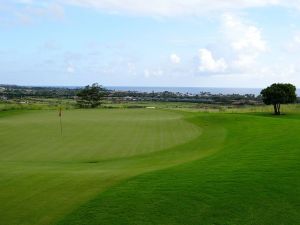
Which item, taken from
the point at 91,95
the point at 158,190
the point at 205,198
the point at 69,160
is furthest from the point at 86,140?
the point at 91,95

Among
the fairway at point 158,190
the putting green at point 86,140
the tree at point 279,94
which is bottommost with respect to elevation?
the putting green at point 86,140

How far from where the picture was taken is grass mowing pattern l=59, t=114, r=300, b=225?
327 inches

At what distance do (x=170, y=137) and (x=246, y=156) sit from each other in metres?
9.91

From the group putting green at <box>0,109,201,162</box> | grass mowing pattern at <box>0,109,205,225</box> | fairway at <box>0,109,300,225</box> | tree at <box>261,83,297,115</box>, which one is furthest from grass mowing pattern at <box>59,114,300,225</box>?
tree at <box>261,83,297,115</box>

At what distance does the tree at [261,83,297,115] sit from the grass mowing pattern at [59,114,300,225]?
41045 mm

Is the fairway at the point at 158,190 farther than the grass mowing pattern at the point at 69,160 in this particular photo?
No

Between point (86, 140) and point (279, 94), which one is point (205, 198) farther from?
point (279, 94)

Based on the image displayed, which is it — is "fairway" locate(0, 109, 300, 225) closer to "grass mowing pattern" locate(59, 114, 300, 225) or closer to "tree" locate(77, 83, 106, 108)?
"grass mowing pattern" locate(59, 114, 300, 225)

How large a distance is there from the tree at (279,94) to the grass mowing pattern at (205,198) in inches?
1616

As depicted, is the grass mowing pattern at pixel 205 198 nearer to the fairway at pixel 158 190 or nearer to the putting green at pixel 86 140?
the fairway at pixel 158 190

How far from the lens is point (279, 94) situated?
52.7 m

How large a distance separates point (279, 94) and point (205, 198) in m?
45.8

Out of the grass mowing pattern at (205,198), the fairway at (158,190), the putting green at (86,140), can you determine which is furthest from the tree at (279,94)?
the grass mowing pattern at (205,198)

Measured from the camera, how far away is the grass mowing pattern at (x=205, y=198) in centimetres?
830
